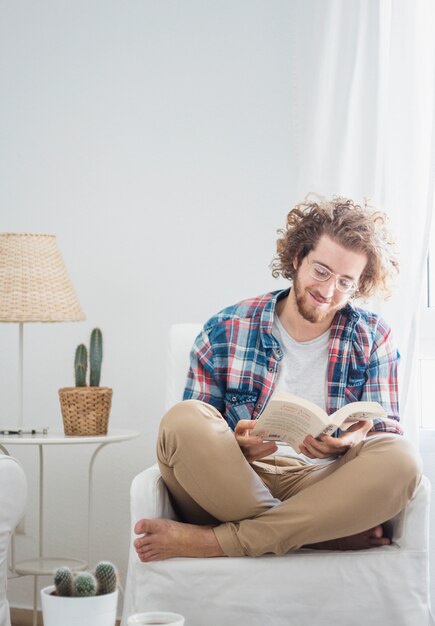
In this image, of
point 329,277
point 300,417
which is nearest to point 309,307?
point 329,277

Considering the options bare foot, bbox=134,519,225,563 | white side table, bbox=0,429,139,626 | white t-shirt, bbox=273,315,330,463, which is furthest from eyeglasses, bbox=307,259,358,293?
white side table, bbox=0,429,139,626

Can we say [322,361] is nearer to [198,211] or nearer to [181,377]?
[181,377]

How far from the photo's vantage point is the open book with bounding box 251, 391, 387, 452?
5.61 ft

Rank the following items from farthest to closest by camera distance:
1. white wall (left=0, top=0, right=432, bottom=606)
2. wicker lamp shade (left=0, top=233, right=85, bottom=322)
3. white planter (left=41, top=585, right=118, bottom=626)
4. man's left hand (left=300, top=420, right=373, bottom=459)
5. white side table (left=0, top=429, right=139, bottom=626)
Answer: white wall (left=0, top=0, right=432, bottom=606) < wicker lamp shade (left=0, top=233, right=85, bottom=322) < white side table (left=0, top=429, right=139, bottom=626) < man's left hand (left=300, top=420, right=373, bottom=459) < white planter (left=41, top=585, right=118, bottom=626)

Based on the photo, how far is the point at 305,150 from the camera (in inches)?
102

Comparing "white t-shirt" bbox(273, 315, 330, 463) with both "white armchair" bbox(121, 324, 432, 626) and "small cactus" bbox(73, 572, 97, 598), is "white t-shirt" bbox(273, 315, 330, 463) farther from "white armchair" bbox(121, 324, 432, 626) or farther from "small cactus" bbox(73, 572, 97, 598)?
"small cactus" bbox(73, 572, 97, 598)

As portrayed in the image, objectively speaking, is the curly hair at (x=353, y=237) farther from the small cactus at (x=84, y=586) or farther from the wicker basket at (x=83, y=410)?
the small cactus at (x=84, y=586)

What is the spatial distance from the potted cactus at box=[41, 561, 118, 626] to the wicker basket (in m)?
1.14

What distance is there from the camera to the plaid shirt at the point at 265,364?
208 cm

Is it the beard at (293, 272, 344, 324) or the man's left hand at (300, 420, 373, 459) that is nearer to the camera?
the man's left hand at (300, 420, 373, 459)

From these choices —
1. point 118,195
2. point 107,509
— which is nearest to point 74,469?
point 107,509

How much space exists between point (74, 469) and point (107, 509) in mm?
170

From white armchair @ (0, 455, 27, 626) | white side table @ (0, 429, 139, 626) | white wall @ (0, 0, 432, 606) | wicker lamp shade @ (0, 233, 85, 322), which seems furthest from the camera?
white wall @ (0, 0, 432, 606)

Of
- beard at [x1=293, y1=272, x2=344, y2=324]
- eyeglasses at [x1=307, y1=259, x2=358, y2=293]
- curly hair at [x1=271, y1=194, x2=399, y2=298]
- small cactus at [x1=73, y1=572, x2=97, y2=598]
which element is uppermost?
curly hair at [x1=271, y1=194, x2=399, y2=298]
